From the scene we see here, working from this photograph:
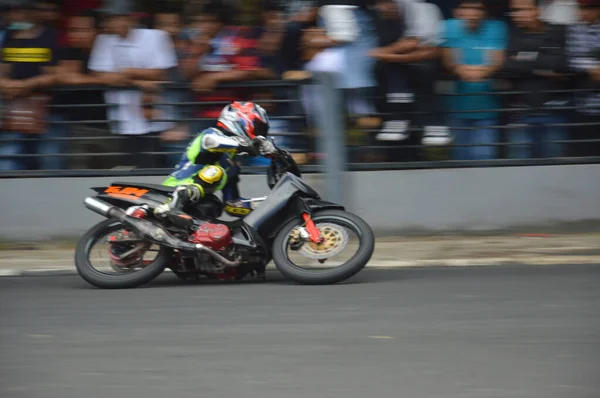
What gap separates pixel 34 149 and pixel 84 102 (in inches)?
28.5

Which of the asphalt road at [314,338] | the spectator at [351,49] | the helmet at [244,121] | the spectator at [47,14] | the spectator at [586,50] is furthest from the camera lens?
the spectator at [47,14]

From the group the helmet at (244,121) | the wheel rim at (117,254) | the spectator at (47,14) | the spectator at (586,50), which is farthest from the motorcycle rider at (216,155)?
the spectator at (586,50)

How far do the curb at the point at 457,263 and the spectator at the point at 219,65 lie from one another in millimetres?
2146

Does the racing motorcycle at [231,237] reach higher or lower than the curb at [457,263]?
higher

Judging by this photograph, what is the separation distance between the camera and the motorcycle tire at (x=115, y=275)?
8.13 meters

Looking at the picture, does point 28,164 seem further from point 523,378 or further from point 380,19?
point 523,378

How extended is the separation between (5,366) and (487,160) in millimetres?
6225

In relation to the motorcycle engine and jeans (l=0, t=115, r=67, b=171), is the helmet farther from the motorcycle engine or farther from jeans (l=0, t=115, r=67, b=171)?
jeans (l=0, t=115, r=67, b=171)

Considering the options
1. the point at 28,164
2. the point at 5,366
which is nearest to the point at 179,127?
the point at 28,164

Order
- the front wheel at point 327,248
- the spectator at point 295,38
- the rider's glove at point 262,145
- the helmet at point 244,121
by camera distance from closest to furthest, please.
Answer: the front wheel at point 327,248
the rider's glove at point 262,145
the helmet at point 244,121
the spectator at point 295,38

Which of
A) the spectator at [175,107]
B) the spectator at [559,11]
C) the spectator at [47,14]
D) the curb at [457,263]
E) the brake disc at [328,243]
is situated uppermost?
the spectator at [47,14]

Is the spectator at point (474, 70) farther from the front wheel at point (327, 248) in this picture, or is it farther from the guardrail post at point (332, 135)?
the front wheel at point (327, 248)

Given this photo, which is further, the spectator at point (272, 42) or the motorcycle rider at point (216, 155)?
the spectator at point (272, 42)

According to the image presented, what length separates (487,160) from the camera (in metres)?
10.6
